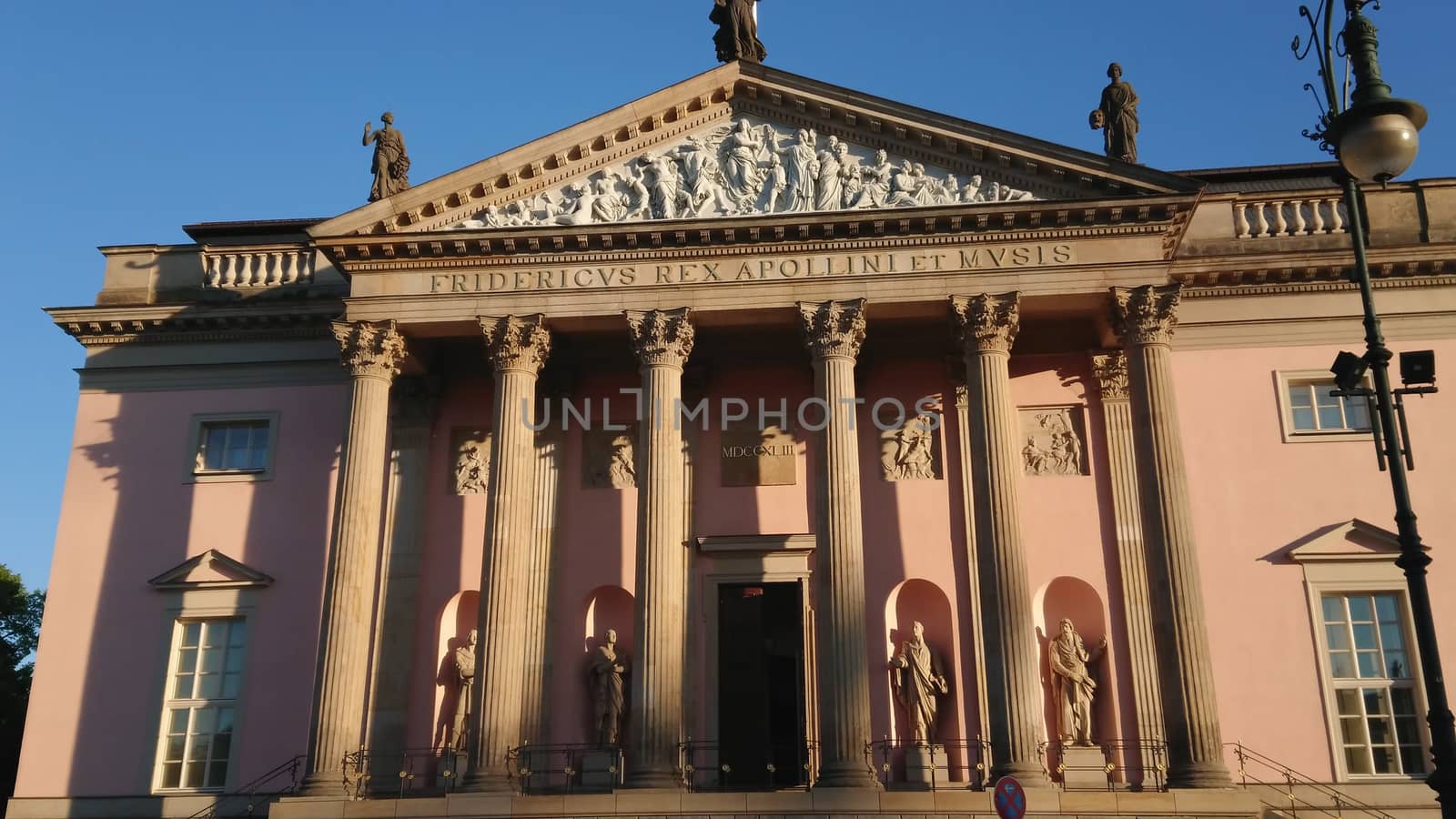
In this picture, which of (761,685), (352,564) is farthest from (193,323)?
(761,685)

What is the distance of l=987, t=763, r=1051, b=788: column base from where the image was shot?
2006 centimetres

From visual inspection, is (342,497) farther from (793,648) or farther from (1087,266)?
(1087,266)

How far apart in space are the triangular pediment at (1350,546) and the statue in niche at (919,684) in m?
6.83

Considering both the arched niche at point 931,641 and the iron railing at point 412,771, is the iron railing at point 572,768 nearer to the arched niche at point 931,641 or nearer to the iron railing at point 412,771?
the iron railing at point 412,771

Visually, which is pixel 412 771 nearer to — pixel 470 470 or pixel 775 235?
pixel 470 470

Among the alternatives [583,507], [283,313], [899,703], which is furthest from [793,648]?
[283,313]

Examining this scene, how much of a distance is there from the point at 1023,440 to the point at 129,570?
59.5 feet

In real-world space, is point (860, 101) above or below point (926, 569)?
above

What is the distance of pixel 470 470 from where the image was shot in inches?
1027

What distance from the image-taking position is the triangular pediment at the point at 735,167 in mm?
23859

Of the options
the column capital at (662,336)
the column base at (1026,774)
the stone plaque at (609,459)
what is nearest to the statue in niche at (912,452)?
the column capital at (662,336)

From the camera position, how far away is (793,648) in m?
24.5

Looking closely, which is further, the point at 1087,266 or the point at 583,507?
the point at 583,507

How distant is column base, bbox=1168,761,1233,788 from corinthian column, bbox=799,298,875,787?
4.78 m
